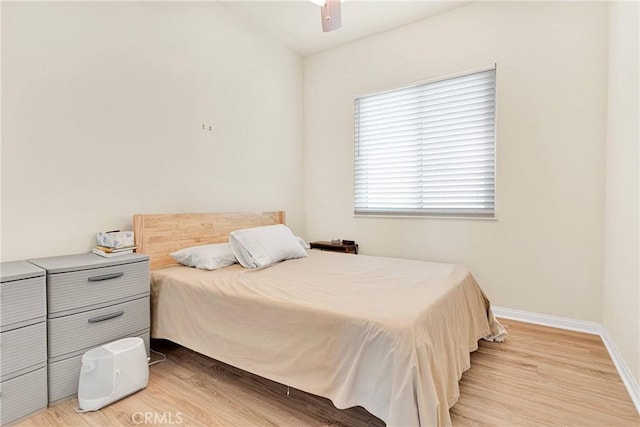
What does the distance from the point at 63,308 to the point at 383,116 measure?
3.30 metres

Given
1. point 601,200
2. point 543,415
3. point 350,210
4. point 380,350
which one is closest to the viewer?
point 380,350

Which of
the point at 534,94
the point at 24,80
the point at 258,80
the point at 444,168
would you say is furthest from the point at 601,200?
the point at 24,80

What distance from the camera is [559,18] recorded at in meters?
2.55

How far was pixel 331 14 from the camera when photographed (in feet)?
6.56

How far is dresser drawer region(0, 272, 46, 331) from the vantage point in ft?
4.73

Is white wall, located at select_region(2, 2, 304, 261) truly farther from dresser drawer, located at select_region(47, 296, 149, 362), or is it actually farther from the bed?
dresser drawer, located at select_region(47, 296, 149, 362)

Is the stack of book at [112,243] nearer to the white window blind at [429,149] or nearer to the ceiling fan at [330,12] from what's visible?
the ceiling fan at [330,12]

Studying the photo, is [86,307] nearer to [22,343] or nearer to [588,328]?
[22,343]

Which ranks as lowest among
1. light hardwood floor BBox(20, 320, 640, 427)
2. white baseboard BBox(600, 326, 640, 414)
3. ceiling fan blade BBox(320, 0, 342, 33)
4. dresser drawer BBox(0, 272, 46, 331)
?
light hardwood floor BBox(20, 320, 640, 427)

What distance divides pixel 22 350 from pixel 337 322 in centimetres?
159

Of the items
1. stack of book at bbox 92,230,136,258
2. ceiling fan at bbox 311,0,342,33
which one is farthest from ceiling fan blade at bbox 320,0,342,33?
stack of book at bbox 92,230,136,258

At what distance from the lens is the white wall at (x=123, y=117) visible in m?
1.82

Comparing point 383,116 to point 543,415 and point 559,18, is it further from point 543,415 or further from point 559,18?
point 543,415

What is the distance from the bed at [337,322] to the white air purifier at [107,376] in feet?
1.10
